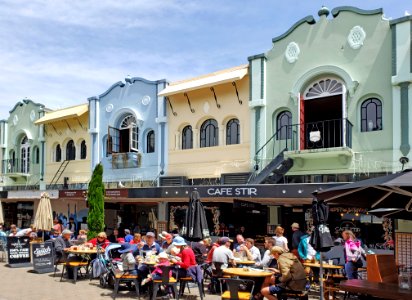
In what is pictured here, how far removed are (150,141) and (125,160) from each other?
152cm

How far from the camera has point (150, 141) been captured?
74.5ft

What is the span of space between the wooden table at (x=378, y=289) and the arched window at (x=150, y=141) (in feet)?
50.3

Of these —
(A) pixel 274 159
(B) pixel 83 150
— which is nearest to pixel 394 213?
(A) pixel 274 159

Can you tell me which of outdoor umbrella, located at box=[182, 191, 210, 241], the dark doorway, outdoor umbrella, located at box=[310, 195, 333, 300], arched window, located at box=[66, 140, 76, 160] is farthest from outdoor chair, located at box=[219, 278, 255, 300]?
arched window, located at box=[66, 140, 76, 160]

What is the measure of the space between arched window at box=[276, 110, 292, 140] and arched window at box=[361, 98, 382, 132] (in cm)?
266

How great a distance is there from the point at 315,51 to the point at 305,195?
564 cm

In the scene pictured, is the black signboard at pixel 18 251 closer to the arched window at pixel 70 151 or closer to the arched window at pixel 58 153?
the arched window at pixel 70 151

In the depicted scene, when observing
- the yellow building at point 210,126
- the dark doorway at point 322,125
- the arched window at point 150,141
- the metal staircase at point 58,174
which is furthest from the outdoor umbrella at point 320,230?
the metal staircase at point 58,174

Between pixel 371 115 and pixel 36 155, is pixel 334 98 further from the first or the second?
pixel 36 155

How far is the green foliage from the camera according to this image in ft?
54.9

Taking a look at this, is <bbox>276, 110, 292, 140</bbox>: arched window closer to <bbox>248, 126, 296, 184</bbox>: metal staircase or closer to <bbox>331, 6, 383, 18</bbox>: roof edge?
<bbox>248, 126, 296, 184</bbox>: metal staircase

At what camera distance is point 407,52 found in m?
→ 15.4

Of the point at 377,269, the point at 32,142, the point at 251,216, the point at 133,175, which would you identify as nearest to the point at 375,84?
the point at 251,216

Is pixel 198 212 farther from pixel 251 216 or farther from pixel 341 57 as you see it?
pixel 341 57
